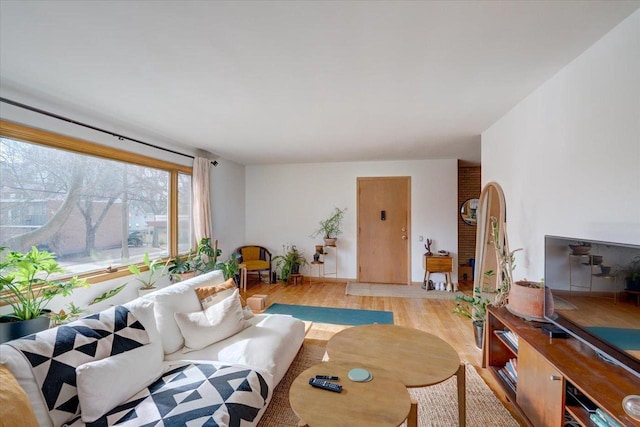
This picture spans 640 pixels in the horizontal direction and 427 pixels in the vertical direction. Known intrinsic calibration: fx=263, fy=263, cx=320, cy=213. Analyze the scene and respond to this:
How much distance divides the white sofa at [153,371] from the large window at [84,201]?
1.40 meters

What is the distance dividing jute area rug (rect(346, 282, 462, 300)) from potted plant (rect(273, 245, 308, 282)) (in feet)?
3.49

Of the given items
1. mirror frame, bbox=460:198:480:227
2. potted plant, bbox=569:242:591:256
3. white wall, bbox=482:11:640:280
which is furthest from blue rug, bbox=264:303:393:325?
mirror frame, bbox=460:198:480:227

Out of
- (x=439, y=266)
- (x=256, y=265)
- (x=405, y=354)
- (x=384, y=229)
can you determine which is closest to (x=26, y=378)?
(x=405, y=354)

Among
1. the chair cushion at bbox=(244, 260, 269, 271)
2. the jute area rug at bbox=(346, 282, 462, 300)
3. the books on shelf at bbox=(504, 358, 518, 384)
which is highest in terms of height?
the chair cushion at bbox=(244, 260, 269, 271)

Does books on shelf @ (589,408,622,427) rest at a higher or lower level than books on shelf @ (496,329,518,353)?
higher

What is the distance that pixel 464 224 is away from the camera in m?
5.32

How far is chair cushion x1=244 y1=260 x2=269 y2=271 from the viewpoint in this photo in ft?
15.8

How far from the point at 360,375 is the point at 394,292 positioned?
3.22m

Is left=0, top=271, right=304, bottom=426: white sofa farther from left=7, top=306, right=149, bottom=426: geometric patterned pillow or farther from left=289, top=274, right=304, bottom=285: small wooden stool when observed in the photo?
left=289, top=274, right=304, bottom=285: small wooden stool

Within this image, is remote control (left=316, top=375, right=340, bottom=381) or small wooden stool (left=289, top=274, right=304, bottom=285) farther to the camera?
small wooden stool (left=289, top=274, right=304, bottom=285)

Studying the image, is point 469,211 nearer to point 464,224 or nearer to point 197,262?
point 464,224

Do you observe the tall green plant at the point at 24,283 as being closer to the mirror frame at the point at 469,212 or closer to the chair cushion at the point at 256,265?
the chair cushion at the point at 256,265

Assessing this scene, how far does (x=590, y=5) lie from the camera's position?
4.08 ft

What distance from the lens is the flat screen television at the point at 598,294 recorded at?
1171mm
